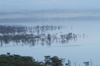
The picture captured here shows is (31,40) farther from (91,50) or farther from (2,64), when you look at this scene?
(2,64)

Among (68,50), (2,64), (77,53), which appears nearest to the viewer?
(2,64)

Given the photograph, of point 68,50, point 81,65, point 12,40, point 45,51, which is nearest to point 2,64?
point 81,65

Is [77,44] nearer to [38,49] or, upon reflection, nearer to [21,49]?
[38,49]

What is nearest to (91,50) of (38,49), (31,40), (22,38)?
(38,49)

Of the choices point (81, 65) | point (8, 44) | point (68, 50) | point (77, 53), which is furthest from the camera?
point (8, 44)

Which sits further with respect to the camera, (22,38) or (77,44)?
(22,38)

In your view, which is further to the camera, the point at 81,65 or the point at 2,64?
the point at 81,65

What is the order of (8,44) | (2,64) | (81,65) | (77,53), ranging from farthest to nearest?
(8,44), (77,53), (81,65), (2,64)

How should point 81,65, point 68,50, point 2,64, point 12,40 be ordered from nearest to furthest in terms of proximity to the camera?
point 2,64, point 81,65, point 68,50, point 12,40

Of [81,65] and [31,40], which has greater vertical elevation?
[31,40]
